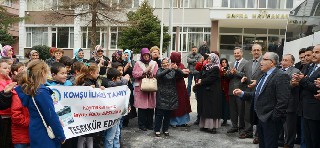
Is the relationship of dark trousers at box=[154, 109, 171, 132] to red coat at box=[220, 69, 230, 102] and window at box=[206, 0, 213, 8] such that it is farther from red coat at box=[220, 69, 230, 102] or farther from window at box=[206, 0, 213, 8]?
window at box=[206, 0, 213, 8]

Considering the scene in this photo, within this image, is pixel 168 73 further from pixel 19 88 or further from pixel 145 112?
pixel 19 88

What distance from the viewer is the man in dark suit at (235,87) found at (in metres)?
8.30

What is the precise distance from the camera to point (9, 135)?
16.8 feet

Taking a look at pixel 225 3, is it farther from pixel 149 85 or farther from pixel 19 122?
pixel 19 122

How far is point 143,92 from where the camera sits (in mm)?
8398

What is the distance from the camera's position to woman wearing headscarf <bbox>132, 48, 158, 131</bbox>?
833cm

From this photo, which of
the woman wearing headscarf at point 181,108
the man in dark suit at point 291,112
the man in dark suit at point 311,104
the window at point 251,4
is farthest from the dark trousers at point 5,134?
the window at point 251,4

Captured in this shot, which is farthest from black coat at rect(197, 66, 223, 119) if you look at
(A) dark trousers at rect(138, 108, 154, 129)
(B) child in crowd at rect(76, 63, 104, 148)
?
(B) child in crowd at rect(76, 63, 104, 148)

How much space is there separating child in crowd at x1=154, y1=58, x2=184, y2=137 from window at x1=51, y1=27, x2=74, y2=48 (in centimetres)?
3157

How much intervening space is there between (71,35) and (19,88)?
3466cm

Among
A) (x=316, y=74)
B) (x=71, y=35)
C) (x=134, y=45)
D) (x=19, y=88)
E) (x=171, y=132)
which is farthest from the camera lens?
(x=71, y=35)

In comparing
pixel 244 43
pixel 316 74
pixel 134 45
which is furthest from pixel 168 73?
pixel 244 43

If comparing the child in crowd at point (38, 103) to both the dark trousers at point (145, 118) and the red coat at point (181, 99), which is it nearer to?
the dark trousers at point (145, 118)

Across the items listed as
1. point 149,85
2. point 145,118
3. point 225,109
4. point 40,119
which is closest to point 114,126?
point 149,85
